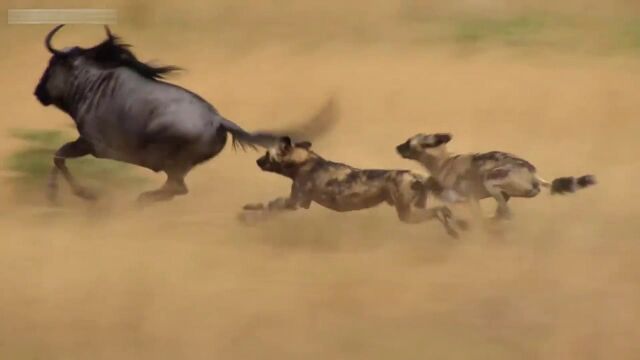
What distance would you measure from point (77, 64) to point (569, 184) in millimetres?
633

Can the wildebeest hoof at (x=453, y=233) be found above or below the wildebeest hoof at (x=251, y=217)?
above

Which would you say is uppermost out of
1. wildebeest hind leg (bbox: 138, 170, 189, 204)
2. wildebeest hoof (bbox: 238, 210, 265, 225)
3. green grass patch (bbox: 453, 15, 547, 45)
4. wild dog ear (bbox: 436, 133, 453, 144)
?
green grass patch (bbox: 453, 15, 547, 45)

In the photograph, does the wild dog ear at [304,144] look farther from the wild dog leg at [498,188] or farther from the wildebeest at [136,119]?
the wild dog leg at [498,188]

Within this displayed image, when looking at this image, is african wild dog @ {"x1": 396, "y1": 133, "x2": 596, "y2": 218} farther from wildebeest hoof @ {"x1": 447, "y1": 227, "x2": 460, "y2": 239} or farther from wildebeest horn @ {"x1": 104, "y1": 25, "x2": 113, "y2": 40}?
wildebeest horn @ {"x1": 104, "y1": 25, "x2": 113, "y2": 40}

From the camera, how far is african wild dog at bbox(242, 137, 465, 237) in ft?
3.53

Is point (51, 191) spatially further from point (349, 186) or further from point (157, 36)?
point (349, 186)

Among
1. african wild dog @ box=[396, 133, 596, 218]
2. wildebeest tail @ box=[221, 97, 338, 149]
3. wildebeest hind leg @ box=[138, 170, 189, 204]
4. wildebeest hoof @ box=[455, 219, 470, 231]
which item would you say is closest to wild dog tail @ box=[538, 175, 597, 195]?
african wild dog @ box=[396, 133, 596, 218]

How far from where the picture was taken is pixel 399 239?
1.07 metres

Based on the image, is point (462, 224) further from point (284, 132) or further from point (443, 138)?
point (284, 132)

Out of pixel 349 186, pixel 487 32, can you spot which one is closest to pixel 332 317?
pixel 349 186

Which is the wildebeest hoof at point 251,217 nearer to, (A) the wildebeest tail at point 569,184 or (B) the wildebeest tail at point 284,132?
(B) the wildebeest tail at point 284,132

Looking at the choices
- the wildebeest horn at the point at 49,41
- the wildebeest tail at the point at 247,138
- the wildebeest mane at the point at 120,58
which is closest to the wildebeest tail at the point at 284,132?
the wildebeest tail at the point at 247,138

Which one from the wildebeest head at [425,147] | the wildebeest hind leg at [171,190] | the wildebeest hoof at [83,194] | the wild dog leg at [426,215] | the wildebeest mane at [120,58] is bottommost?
the wildebeest hoof at [83,194]

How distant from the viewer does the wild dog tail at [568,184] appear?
3.54 ft
